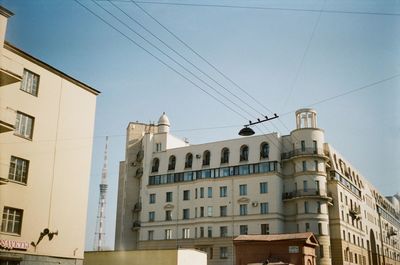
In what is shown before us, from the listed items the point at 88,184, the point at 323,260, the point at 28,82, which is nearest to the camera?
the point at 28,82

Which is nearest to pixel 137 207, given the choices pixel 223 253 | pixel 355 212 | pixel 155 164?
pixel 155 164

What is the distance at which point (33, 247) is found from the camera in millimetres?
26844

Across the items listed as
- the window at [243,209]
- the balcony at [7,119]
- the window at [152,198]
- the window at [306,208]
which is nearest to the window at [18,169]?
the balcony at [7,119]

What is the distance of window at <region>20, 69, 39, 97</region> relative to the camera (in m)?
28.5

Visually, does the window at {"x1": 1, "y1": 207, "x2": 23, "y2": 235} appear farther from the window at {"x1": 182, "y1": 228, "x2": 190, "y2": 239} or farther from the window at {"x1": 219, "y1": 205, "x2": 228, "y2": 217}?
the window at {"x1": 182, "y1": 228, "x2": 190, "y2": 239}

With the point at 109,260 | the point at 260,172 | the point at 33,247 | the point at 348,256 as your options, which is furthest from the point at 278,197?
the point at 33,247

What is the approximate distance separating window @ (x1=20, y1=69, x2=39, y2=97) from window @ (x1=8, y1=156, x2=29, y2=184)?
4757 mm

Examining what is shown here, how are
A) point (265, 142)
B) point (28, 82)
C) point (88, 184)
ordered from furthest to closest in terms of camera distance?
point (265, 142) → point (88, 184) → point (28, 82)

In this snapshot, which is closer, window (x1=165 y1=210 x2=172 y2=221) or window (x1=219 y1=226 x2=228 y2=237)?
window (x1=219 y1=226 x2=228 y2=237)

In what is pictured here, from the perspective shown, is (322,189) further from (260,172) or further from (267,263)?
(267,263)

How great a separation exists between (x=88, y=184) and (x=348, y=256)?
51.9m

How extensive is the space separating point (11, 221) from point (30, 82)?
370 inches

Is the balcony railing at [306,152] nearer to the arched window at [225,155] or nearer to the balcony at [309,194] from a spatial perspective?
the balcony at [309,194]

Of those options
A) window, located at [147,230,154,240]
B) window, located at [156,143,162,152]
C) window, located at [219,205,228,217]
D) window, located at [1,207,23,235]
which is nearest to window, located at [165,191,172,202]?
window, located at [147,230,154,240]
